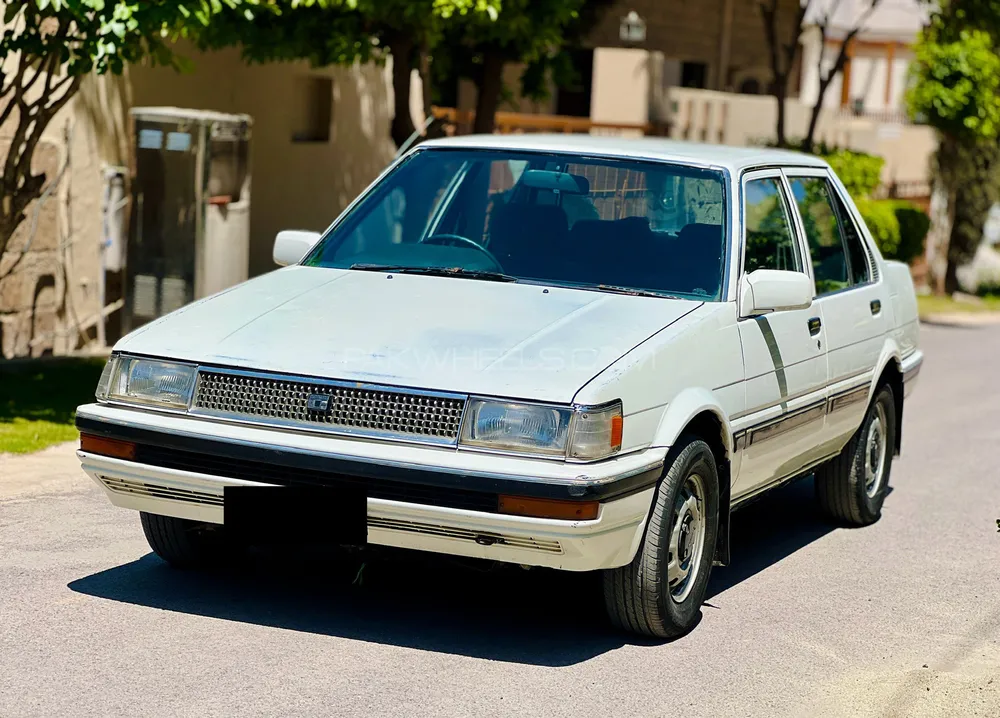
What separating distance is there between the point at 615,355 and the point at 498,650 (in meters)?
1.10

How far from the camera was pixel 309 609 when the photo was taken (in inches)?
221

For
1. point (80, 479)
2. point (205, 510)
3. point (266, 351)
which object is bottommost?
point (80, 479)

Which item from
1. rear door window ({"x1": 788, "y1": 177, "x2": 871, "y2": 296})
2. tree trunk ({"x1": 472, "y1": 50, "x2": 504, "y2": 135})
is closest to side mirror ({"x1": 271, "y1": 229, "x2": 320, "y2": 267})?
rear door window ({"x1": 788, "y1": 177, "x2": 871, "y2": 296})

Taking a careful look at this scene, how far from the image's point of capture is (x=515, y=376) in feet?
16.3

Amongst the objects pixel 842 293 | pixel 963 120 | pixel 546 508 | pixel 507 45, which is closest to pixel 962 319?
pixel 963 120

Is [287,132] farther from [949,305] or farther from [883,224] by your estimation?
[949,305]

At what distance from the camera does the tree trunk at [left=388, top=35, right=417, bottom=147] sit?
13.3 metres

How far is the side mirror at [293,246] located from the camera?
21.5 ft

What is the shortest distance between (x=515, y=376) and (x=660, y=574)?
94 centimetres

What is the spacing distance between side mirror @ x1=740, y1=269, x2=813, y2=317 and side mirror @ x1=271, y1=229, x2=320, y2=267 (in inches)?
72.6

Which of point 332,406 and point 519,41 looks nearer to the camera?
point 332,406

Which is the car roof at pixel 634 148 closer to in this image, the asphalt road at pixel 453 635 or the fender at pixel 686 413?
the fender at pixel 686 413

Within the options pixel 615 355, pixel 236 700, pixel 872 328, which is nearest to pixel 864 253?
pixel 872 328

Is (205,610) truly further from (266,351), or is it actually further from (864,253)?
(864,253)
